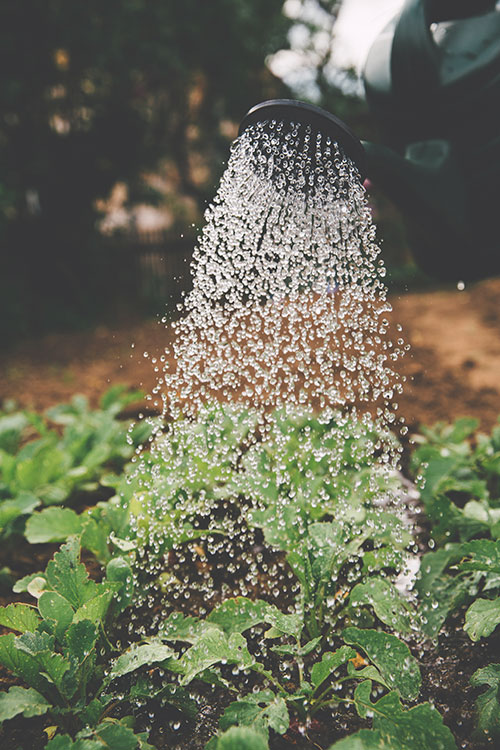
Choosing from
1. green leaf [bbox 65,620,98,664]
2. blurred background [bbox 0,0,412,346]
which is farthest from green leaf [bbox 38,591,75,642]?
blurred background [bbox 0,0,412,346]

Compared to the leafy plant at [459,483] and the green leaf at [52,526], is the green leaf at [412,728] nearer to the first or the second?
the leafy plant at [459,483]

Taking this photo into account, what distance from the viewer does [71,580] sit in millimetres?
1581

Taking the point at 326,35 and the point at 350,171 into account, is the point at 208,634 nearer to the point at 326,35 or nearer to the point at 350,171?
the point at 350,171

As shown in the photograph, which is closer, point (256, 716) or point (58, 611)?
point (256, 716)

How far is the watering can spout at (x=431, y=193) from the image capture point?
4.57ft

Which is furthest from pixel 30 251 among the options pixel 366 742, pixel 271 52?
pixel 366 742

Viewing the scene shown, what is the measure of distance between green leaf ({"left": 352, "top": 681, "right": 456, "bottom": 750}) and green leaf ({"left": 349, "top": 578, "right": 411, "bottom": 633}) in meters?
0.30

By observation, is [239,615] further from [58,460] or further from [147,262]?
[147,262]

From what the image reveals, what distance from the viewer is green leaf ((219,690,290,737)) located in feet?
4.19

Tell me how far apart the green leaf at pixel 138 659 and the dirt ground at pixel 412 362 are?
2.22m

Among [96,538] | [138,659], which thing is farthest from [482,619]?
[96,538]

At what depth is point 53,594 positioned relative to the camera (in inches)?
59.1

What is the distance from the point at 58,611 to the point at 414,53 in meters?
1.59

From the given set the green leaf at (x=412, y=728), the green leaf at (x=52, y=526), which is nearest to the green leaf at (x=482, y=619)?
the green leaf at (x=412, y=728)
